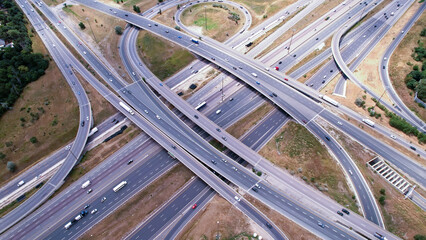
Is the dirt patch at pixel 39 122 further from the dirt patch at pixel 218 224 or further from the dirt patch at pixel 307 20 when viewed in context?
the dirt patch at pixel 307 20

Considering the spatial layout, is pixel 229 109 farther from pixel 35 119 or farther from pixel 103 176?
pixel 35 119

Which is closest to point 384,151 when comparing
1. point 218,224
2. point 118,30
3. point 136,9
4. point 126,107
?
point 218,224

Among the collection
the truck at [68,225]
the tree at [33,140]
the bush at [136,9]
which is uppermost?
the bush at [136,9]

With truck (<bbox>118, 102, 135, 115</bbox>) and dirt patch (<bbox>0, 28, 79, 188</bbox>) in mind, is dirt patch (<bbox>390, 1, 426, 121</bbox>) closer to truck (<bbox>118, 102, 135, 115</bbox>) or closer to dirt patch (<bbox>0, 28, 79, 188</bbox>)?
truck (<bbox>118, 102, 135, 115</bbox>)

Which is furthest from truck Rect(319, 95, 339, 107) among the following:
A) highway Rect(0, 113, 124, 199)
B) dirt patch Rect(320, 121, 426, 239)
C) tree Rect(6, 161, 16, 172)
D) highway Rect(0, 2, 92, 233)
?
tree Rect(6, 161, 16, 172)

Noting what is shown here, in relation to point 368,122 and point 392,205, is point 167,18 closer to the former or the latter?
point 368,122

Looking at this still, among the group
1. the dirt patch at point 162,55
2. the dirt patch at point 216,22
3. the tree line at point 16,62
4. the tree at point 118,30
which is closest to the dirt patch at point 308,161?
the dirt patch at point 162,55
